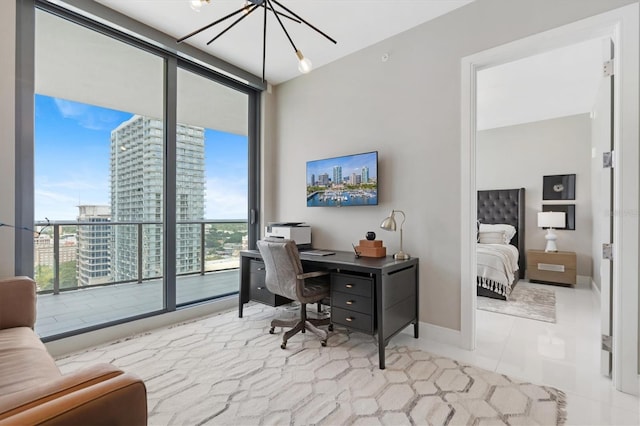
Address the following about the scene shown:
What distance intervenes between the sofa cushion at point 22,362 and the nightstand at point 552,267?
5774mm

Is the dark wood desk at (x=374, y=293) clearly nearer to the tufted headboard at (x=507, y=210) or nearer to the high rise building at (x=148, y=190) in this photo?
the high rise building at (x=148, y=190)

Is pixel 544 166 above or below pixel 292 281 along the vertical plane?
Answer: above

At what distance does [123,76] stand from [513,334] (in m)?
4.69

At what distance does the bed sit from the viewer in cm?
381

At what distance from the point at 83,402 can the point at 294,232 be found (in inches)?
103

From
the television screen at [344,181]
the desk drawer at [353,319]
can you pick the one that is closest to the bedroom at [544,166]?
the desk drawer at [353,319]

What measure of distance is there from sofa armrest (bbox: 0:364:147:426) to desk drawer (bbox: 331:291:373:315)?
1.69 metres

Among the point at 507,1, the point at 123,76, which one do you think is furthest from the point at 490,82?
the point at 123,76

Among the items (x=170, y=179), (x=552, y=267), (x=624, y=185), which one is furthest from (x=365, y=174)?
(x=552, y=267)

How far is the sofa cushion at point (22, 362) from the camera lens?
1.17 meters

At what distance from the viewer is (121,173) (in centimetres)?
330

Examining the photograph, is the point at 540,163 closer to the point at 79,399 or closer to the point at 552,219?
the point at 552,219

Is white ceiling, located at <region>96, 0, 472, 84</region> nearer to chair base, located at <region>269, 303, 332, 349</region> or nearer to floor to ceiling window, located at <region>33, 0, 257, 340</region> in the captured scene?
floor to ceiling window, located at <region>33, 0, 257, 340</region>

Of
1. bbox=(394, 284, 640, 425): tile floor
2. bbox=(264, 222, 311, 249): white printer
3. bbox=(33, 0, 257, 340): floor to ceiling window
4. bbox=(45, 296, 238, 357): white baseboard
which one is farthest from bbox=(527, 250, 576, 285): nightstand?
bbox=(45, 296, 238, 357): white baseboard
